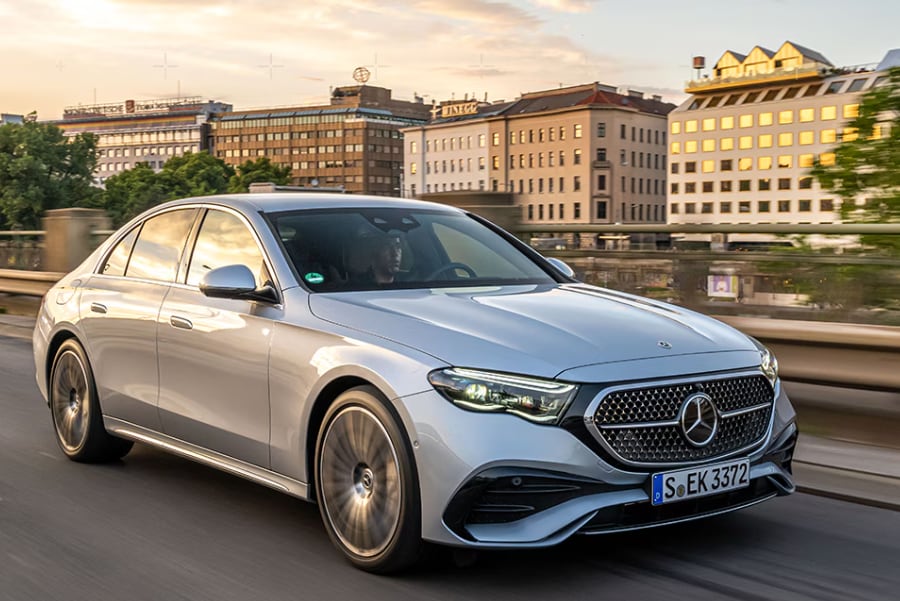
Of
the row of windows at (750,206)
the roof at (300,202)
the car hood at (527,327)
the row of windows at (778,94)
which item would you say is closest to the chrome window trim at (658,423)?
the car hood at (527,327)

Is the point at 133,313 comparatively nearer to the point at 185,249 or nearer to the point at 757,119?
the point at 185,249

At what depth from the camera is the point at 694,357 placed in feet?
14.4

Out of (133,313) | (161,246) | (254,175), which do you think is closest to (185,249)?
(161,246)

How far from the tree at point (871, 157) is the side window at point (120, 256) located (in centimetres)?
1426

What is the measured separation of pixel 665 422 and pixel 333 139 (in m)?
178

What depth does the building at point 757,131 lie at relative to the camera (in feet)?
450

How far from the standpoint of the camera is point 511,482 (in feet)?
13.3

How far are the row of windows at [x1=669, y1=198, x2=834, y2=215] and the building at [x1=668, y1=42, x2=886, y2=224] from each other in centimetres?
11

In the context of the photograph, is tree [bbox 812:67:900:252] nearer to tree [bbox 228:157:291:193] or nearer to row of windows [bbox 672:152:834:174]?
row of windows [bbox 672:152:834:174]

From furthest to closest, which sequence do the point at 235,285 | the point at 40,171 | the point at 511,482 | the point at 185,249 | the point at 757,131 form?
the point at 757,131
the point at 40,171
the point at 185,249
the point at 235,285
the point at 511,482

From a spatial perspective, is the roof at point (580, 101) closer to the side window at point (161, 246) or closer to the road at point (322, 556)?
the side window at point (161, 246)

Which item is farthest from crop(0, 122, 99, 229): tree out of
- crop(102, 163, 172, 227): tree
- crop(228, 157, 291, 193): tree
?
crop(228, 157, 291, 193): tree

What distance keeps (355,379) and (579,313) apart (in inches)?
35.9

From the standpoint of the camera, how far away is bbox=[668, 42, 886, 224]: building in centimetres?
13712
